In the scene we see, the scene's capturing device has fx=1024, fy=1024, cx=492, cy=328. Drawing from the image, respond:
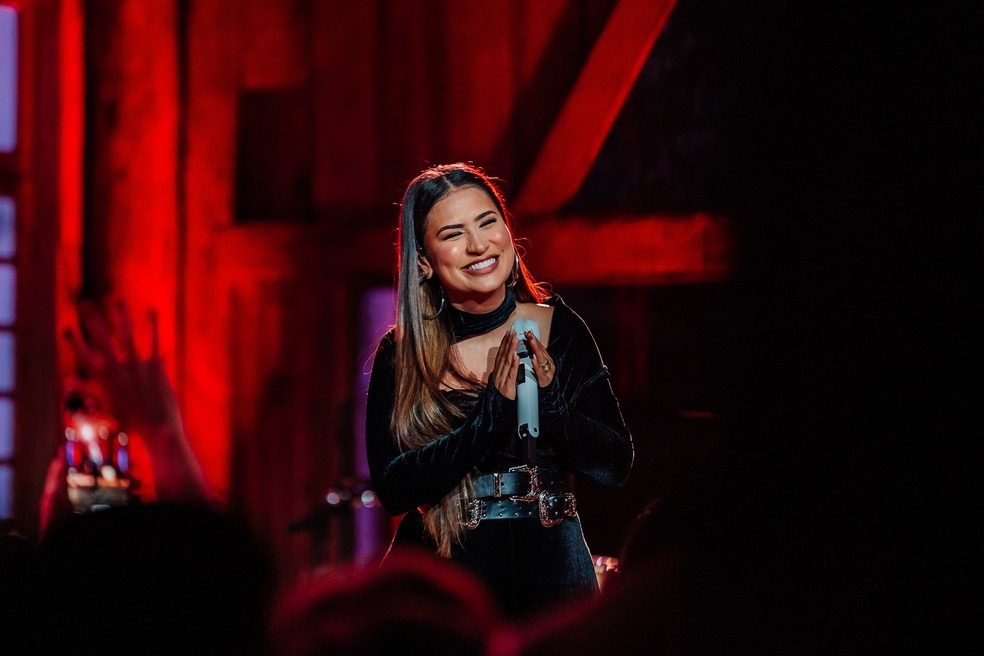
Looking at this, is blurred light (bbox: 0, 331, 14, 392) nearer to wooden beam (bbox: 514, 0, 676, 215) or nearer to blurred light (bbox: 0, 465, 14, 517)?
blurred light (bbox: 0, 465, 14, 517)

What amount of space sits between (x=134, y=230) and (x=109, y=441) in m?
0.95

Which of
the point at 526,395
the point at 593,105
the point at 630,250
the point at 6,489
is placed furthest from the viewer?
the point at 6,489

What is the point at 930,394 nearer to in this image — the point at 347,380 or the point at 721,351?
the point at 721,351

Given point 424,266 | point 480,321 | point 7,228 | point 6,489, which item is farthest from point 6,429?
point 480,321

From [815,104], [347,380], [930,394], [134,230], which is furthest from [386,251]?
[930,394]

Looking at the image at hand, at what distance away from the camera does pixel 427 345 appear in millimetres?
2086

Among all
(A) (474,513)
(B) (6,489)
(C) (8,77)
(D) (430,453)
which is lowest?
(B) (6,489)

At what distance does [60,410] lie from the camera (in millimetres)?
4539

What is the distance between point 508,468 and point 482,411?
16 centimetres

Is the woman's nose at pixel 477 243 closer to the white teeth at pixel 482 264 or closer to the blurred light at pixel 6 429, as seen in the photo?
the white teeth at pixel 482 264

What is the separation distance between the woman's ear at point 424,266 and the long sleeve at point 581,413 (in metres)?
0.28

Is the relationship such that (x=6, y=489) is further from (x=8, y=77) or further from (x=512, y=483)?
(x=512, y=483)

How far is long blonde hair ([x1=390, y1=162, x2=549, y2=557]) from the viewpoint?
1.95 meters

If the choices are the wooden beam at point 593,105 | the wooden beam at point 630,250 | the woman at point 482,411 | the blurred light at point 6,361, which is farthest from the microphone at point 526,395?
the blurred light at point 6,361
